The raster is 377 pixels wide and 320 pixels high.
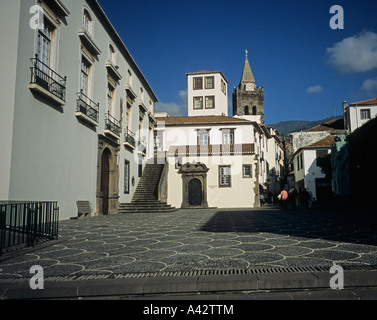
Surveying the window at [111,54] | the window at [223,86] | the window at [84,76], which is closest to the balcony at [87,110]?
the window at [84,76]

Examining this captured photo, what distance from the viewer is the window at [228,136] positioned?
32875 millimetres

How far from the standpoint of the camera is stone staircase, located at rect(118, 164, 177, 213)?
20392mm

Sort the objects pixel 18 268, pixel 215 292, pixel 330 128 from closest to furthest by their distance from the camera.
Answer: pixel 215 292 < pixel 18 268 < pixel 330 128

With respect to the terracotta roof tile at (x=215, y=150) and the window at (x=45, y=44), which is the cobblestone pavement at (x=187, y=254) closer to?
the window at (x=45, y=44)

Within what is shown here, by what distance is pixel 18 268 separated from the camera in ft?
15.4

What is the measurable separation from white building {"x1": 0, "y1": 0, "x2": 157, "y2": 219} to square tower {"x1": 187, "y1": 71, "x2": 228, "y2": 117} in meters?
25.1

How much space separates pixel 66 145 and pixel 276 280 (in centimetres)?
1127

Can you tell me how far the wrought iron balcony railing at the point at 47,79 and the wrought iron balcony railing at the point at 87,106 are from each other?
147cm

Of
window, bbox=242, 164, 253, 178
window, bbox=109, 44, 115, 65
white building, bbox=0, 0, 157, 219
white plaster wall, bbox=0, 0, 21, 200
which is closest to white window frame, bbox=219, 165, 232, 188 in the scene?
window, bbox=242, 164, 253, 178

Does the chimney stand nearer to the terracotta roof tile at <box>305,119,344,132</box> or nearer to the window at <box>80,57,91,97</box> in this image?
the terracotta roof tile at <box>305,119,344,132</box>

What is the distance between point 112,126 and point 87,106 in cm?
337

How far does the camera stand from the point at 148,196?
22906mm
